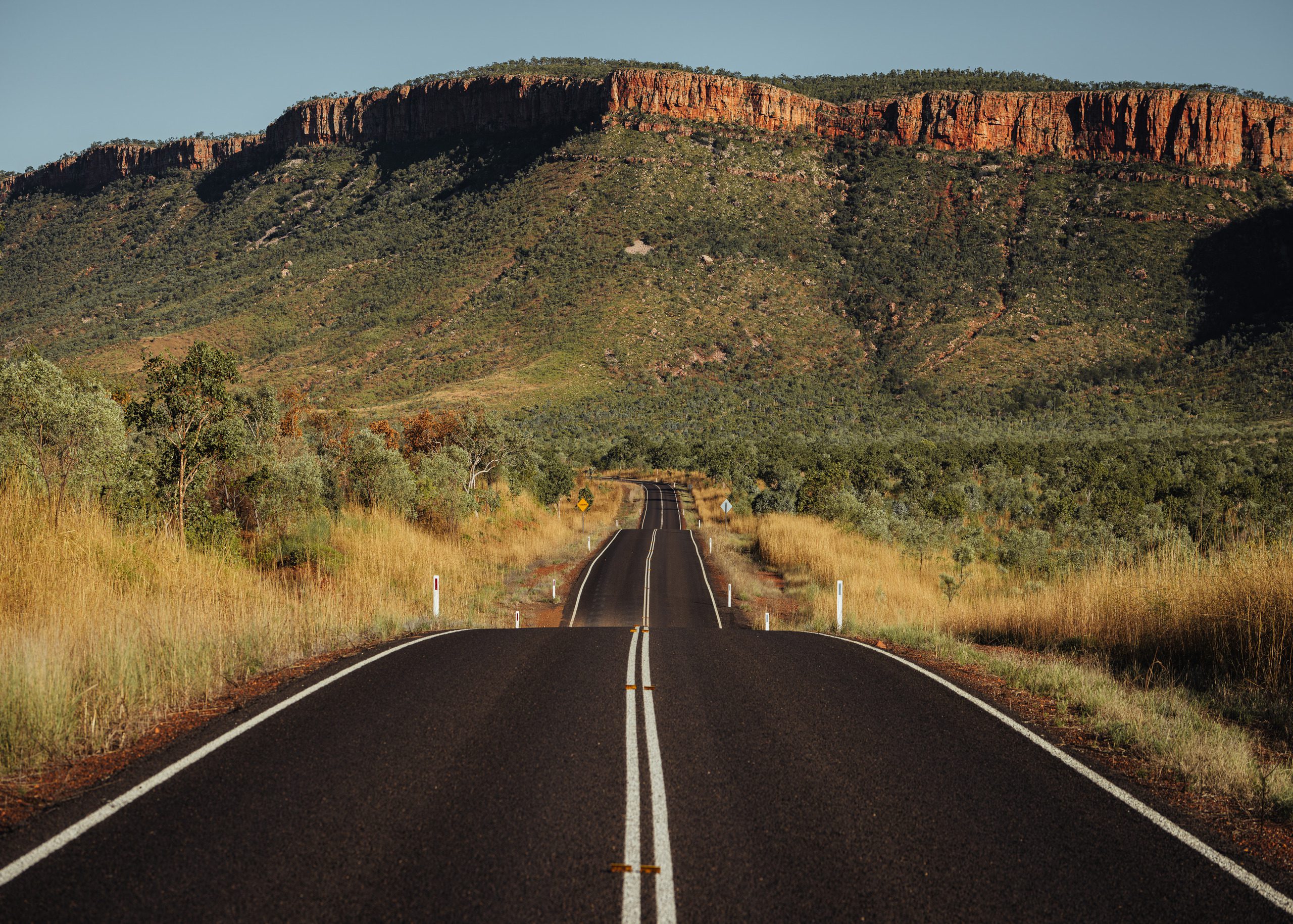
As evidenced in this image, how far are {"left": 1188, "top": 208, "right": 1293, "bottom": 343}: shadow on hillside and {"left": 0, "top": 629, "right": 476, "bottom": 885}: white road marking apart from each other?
8816 centimetres

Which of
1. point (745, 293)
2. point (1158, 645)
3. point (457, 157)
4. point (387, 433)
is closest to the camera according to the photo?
point (1158, 645)

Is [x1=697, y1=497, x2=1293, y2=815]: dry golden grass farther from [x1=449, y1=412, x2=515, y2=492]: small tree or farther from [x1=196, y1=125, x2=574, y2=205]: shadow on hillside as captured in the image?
[x1=196, y1=125, x2=574, y2=205]: shadow on hillside

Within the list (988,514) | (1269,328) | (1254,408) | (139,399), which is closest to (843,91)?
(1269,328)

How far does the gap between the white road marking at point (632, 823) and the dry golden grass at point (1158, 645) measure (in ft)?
12.5

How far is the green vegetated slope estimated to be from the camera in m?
70.1

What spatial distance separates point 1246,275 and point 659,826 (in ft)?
322

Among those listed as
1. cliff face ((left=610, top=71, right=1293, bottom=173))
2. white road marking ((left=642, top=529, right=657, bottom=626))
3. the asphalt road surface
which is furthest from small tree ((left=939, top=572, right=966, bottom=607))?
cliff face ((left=610, top=71, right=1293, bottom=173))

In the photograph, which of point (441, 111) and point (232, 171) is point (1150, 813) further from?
point (232, 171)

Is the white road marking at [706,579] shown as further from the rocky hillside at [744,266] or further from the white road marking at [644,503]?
the rocky hillside at [744,266]

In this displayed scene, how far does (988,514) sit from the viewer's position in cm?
3772

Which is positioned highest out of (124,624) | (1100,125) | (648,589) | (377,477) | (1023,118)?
(1023,118)

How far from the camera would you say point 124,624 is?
7059mm

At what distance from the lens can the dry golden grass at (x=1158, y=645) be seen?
229 inches

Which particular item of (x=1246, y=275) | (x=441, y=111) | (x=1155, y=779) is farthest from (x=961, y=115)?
(x=1155, y=779)
